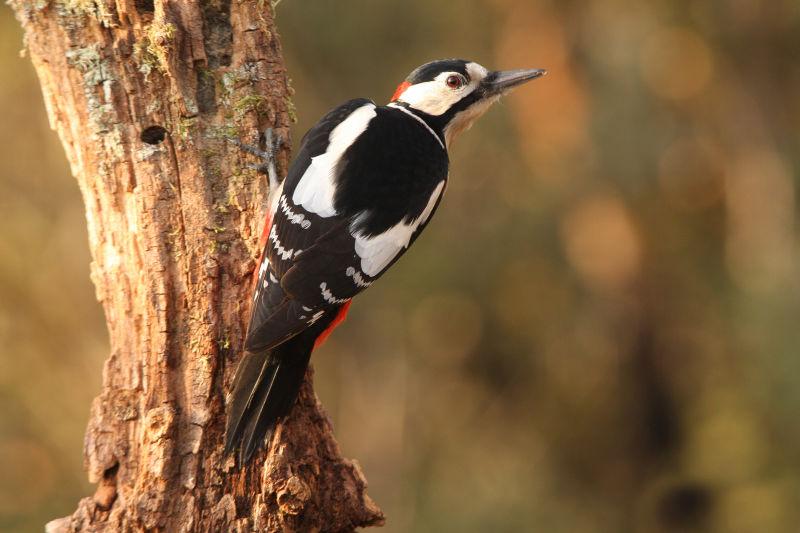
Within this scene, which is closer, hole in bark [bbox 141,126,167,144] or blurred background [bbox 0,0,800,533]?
hole in bark [bbox 141,126,167,144]

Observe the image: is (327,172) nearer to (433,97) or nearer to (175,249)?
(175,249)

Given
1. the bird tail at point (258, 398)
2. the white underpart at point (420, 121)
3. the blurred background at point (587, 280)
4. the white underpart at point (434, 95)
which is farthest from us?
the blurred background at point (587, 280)

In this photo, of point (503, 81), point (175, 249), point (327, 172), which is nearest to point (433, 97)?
point (503, 81)

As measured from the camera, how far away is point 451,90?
4152 mm

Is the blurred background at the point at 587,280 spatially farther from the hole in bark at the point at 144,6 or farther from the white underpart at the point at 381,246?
the hole in bark at the point at 144,6

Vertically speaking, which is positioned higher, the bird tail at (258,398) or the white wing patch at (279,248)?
the white wing patch at (279,248)

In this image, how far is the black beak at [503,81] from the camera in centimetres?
426

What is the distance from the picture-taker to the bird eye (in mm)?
4145

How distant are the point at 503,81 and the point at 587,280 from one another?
634 centimetres

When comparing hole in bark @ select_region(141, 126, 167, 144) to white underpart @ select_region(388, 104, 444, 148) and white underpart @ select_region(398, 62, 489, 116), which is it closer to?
white underpart @ select_region(388, 104, 444, 148)

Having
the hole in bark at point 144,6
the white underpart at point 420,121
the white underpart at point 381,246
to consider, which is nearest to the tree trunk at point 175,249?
the hole in bark at point 144,6

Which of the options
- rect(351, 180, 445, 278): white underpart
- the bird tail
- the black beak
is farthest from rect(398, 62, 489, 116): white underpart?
the bird tail

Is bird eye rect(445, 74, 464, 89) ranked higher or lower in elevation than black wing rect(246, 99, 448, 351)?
higher

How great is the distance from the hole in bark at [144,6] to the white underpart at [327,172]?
2.42 ft
